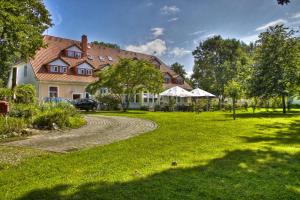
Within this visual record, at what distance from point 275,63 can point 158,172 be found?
2746cm

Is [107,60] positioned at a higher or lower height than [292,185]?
higher

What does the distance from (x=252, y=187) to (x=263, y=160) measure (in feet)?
8.01

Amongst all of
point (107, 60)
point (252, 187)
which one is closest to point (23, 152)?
point (252, 187)

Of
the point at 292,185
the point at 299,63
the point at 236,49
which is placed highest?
the point at 236,49

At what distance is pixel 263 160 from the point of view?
794 cm

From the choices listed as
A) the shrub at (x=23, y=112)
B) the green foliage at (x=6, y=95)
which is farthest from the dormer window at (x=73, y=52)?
the shrub at (x=23, y=112)

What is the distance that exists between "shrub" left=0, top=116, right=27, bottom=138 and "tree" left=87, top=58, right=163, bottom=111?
60.3 feet

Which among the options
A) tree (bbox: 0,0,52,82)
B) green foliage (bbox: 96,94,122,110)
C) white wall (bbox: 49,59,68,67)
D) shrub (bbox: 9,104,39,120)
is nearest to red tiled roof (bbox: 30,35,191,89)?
white wall (bbox: 49,59,68,67)

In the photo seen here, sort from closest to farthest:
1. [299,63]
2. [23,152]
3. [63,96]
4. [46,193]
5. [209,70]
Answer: [46,193] < [23,152] < [299,63] < [63,96] < [209,70]

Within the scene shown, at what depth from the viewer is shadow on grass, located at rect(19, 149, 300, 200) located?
5250 mm

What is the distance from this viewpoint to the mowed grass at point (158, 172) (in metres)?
5.39

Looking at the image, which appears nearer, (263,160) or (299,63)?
(263,160)

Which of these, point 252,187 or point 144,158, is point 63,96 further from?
point 252,187

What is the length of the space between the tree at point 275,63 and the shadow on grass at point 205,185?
80.9ft
